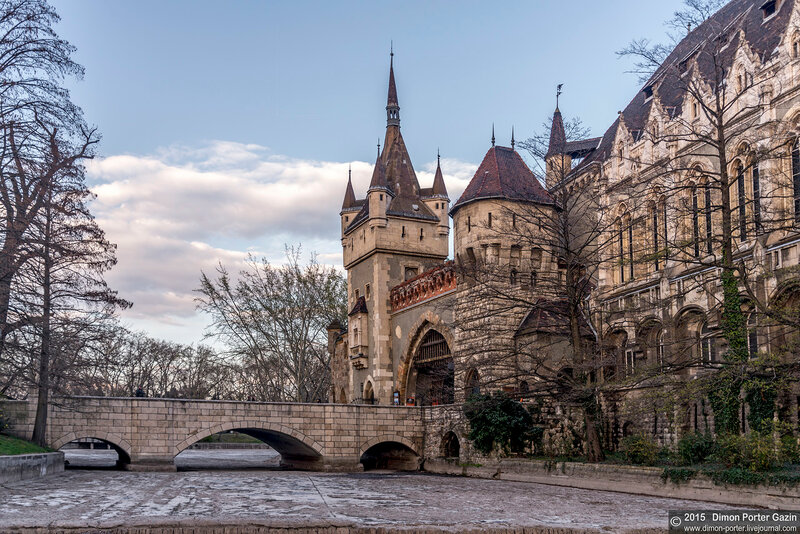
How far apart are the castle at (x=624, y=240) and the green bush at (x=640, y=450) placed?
1.52 m

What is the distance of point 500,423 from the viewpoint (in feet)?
95.8

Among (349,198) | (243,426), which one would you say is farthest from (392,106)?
(243,426)

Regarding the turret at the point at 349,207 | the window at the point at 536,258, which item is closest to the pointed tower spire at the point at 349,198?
the turret at the point at 349,207

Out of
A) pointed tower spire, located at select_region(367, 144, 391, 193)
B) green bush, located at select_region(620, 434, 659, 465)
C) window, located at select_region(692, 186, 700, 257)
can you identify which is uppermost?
pointed tower spire, located at select_region(367, 144, 391, 193)

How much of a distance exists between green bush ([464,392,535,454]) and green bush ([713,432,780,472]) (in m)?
11.4

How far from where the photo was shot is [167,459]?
32250 mm

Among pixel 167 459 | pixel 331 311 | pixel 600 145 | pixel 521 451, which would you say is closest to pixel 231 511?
pixel 521 451

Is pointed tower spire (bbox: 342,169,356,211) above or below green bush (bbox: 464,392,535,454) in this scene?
above

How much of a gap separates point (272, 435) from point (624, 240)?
17.7 metres

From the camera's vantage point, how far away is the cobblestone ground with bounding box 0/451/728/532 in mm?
14266

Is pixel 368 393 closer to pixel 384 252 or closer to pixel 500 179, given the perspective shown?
pixel 384 252

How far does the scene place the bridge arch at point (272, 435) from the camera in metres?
32.7

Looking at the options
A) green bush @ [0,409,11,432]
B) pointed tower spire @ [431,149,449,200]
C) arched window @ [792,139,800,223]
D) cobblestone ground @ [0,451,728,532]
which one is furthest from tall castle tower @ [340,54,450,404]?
arched window @ [792,139,800,223]

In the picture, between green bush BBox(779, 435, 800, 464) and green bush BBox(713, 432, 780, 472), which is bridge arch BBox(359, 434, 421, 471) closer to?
green bush BBox(713, 432, 780, 472)
